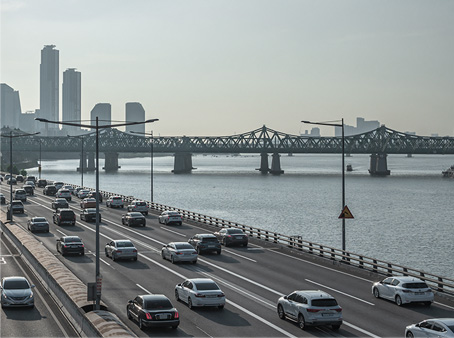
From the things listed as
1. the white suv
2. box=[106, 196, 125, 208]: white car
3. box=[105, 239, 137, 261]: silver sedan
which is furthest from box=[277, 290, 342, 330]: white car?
box=[106, 196, 125, 208]: white car

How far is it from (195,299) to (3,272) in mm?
16506

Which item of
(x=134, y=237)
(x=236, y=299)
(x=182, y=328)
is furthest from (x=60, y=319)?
(x=134, y=237)

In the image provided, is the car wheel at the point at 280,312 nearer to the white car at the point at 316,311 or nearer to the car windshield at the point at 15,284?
the white car at the point at 316,311

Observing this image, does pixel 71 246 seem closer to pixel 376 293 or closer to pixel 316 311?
pixel 376 293

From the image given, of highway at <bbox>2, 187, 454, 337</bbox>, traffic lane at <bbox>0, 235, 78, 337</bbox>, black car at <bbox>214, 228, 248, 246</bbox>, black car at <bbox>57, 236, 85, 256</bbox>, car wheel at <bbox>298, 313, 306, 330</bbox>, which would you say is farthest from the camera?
black car at <bbox>214, 228, 248, 246</bbox>

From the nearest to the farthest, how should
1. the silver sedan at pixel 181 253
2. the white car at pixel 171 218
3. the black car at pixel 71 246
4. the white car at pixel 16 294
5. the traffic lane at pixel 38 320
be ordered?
the traffic lane at pixel 38 320
the white car at pixel 16 294
the silver sedan at pixel 181 253
the black car at pixel 71 246
the white car at pixel 171 218

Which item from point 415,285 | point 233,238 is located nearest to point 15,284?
point 415,285

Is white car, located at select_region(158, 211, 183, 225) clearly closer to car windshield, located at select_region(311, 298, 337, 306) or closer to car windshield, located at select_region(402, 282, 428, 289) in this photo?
car windshield, located at select_region(402, 282, 428, 289)

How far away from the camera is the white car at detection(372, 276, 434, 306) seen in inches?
1362

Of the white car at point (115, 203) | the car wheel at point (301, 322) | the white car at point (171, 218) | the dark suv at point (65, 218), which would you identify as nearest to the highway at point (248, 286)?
the car wheel at point (301, 322)

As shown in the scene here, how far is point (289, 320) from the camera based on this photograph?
31.3 m

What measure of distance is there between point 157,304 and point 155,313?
512 millimetres

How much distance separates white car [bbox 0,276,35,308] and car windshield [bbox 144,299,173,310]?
737cm

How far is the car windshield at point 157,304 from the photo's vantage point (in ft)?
96.6
